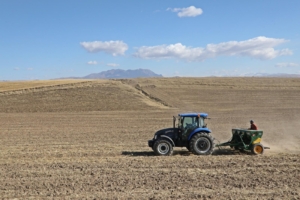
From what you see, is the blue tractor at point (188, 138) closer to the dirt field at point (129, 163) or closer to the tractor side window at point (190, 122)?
the tractor side window at point (190, 122)

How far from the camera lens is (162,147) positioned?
12062mm

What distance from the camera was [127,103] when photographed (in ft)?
→ 117

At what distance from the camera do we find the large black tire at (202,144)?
11945 mm

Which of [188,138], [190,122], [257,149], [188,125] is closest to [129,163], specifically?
[188,138]

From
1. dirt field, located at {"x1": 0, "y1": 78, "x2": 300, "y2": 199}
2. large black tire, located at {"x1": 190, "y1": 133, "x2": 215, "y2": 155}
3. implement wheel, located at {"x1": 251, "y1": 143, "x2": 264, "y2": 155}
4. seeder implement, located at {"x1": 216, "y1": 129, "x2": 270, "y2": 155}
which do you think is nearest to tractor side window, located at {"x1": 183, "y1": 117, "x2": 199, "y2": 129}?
large black tire, located at {"x1": 190, "y1": 133, "x2": 215, "y2": 155}

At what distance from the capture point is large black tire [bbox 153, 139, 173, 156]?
12.0m

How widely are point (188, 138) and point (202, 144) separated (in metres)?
0.58

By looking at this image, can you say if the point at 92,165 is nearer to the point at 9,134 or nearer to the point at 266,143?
the point at 266,143

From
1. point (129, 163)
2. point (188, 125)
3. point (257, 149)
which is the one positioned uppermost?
point (188, 125)

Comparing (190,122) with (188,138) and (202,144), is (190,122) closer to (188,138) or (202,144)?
(188,138)

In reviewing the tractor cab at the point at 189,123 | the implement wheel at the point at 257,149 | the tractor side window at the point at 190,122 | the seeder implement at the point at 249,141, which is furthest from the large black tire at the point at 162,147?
the implement wheel at the point at 257,149

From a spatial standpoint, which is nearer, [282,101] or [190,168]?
[190,168]

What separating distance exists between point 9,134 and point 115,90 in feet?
75.6

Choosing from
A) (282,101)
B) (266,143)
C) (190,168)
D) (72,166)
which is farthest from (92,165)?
(282,101)
